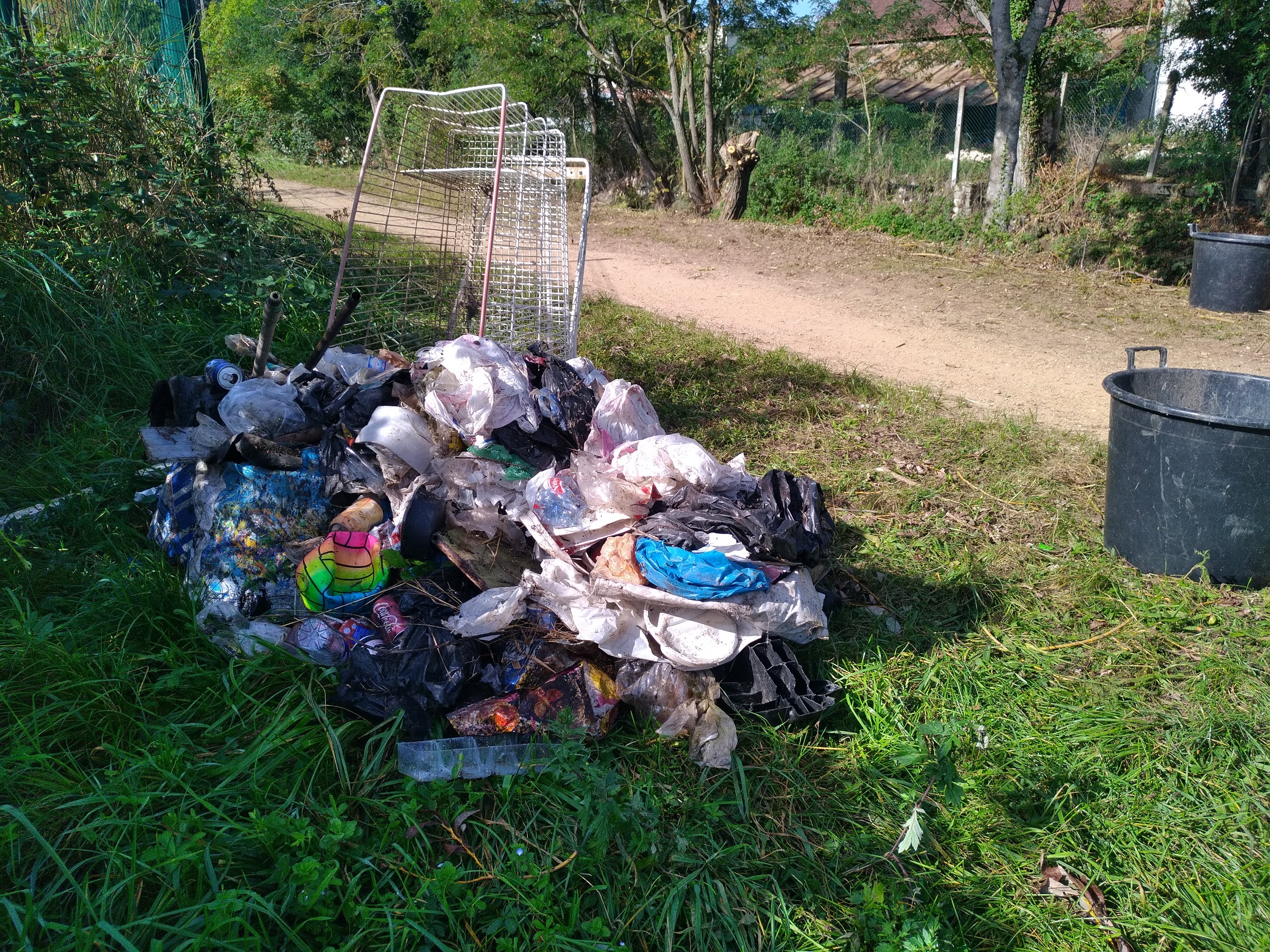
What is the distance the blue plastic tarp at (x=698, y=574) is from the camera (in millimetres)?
2428

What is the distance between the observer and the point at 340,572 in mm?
2564

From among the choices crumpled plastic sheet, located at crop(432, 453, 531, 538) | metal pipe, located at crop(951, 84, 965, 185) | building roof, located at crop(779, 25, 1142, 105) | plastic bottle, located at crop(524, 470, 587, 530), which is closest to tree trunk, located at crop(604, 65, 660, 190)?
building roof, located at crop(779, 25, 1142, 105)

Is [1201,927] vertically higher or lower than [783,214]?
lower

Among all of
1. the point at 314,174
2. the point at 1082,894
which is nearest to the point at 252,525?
the point at 1082,894

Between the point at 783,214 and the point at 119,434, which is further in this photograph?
the point at 783,214

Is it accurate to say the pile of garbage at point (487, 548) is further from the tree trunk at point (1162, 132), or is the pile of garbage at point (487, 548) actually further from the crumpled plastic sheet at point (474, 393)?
the tree trunk at point (1162, 132)

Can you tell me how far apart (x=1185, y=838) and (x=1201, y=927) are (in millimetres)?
239

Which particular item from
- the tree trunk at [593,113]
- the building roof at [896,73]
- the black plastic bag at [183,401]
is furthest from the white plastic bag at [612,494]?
the tree trunk at [593,113]

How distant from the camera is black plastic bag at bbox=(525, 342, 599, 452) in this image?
3.12 meters

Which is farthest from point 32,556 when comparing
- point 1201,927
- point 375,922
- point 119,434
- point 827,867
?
point 1201,927

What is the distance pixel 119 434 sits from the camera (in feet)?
11.6

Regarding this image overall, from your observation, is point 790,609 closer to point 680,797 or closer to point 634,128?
point 680,797

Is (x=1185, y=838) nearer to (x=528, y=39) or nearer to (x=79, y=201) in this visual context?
(x=79, y=201)

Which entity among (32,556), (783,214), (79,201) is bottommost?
(32,556)
